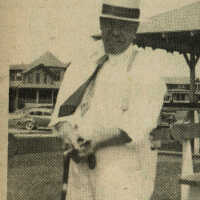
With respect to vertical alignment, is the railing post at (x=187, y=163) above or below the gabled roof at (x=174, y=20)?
below

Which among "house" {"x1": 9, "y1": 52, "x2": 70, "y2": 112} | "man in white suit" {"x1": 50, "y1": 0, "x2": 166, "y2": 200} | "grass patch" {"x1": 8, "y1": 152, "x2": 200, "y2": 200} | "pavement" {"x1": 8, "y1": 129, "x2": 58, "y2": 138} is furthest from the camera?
Result: "grass patch" {"x1": 8, "y1": 152, "x2": 200, "y2": 200}

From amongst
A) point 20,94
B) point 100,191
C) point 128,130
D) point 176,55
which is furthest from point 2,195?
point 176,55

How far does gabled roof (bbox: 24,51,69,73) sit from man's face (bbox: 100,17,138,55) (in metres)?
0.61

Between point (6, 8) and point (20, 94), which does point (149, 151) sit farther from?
point (6, 8)

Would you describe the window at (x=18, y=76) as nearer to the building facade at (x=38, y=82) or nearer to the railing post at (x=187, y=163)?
the building facade at (x=38, y=82)

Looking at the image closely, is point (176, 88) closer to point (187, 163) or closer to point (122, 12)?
point (187, 163)

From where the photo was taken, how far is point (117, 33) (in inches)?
67.6

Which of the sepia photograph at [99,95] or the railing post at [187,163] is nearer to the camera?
the sepia photograph at [99,95]

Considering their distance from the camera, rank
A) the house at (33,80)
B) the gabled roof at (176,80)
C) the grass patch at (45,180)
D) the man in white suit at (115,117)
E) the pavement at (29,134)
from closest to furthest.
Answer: the man in white suit at (115,117) → the pavement at (29,134) → the gabled roof at (176,80) → the house at (33,80) → the grass patch at (45,180)

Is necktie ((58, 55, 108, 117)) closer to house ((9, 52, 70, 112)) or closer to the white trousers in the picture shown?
the white trousers

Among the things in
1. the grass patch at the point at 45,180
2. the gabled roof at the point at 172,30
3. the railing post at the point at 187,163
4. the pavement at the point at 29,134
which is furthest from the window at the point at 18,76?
the railing post at the point at 187,163

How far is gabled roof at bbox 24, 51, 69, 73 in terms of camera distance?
91.1 inches

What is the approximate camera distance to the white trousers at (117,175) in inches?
65.5

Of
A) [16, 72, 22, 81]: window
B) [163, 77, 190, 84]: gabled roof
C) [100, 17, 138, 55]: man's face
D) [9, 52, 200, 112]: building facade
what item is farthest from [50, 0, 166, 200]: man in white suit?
[16, 72, 22, 81]: window
